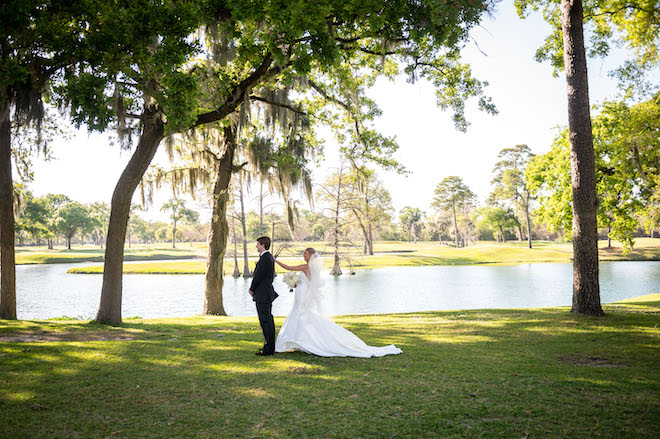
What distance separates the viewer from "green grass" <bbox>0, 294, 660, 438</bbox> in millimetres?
3850

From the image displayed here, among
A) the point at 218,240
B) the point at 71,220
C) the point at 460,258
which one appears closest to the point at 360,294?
the point at 218,240

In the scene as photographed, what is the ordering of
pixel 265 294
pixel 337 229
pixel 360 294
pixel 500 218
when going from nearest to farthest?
pixel 265 294 → pixel 360 294 → pixel 337 229 → pixel 500 218

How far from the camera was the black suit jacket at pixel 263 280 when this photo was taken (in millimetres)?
6742

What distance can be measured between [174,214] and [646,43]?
97.1 meters

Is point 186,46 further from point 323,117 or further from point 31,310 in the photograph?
point 31,310

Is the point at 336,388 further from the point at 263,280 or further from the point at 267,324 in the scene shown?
the point at 263,280

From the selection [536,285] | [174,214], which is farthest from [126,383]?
[174,214]

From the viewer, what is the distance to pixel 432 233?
110 meters

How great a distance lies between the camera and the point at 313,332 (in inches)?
Result: 274

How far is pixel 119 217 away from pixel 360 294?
17.5m

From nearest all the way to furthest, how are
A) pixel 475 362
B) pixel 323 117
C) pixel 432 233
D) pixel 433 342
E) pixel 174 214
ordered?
pixel 475 362 → pixel 433 342 → pixel 323 117 → pixel 174 214 → pixel 432 233

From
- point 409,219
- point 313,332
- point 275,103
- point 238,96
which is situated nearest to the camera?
point 313,332

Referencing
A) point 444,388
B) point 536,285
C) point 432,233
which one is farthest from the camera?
point 432,233

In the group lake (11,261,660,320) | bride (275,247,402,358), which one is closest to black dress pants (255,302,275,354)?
bride (275,247,402,358)
